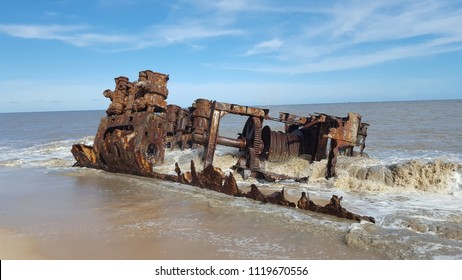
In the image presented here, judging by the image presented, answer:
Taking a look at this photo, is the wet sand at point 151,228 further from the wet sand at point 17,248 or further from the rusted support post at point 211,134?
the rusted support post at point 211,134

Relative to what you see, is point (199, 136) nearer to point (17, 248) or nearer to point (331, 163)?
point (331, 163)

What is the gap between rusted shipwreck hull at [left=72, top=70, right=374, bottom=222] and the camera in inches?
286

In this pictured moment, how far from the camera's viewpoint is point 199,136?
7.73 metres

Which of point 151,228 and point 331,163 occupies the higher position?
point 331,163

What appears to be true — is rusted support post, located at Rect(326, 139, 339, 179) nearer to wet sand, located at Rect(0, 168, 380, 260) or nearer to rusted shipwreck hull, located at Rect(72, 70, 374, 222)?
rusted shipwreck hull, located at Rect(72, 70, 374, 222)

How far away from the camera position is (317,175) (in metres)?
7.50

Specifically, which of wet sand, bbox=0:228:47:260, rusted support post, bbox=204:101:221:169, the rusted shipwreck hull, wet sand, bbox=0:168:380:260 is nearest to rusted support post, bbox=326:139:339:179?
the rusted shipwreck hull

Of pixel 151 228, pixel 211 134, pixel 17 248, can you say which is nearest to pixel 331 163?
pixel 211 134

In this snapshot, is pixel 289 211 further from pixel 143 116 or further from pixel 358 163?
pixel 143 116

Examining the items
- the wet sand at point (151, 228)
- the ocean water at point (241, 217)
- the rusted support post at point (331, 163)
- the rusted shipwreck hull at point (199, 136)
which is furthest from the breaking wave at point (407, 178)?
the wet sand at point (151, 228)

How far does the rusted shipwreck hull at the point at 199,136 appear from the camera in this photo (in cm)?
725

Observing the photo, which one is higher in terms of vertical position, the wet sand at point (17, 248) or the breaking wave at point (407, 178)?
the breaking wave at point (407, 178)
